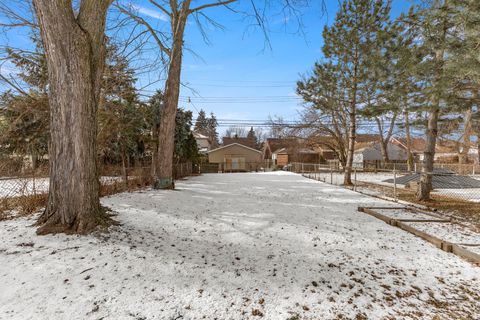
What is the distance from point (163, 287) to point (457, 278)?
127 inches

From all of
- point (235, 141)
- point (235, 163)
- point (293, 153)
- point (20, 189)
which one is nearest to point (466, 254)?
point (20, 189)

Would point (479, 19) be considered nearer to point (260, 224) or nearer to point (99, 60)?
point (260, 224)

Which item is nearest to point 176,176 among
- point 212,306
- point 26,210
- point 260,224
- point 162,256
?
point 26,210

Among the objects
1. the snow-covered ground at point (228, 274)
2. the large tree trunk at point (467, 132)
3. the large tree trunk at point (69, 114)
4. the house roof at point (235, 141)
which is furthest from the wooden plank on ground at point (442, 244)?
the house roof at point (235, 141)

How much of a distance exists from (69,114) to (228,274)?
10.2ft

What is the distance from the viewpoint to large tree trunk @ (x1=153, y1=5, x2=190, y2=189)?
802cm

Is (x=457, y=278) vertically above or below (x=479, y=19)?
below

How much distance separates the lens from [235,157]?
3109 centimetres

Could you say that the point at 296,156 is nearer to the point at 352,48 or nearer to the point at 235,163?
the point at 235,163

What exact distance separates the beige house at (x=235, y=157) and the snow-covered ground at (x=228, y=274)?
26563 millimetres

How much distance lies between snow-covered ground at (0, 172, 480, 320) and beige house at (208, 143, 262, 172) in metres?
26.6

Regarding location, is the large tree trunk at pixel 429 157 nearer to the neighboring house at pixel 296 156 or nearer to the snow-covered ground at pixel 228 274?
the snow-covered ground at pixel 228 274

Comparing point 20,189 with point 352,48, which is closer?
point 20,189

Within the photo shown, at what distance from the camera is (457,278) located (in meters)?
2.53
